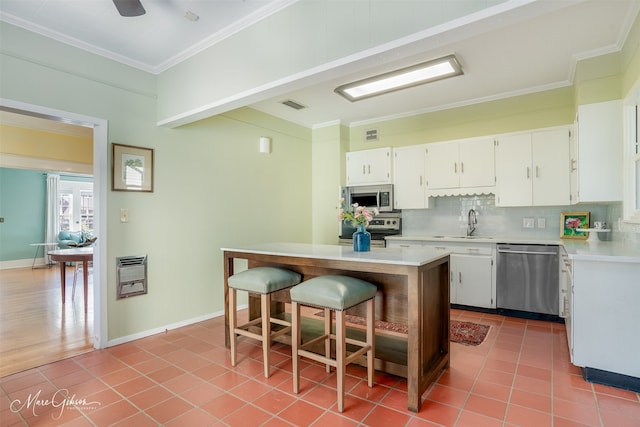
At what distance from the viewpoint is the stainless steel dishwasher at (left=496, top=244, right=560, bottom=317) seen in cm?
354

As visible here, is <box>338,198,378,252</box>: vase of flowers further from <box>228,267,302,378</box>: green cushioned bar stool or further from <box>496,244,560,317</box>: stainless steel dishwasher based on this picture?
<box>496,244,560,317</box>: stainless steel dishwasher

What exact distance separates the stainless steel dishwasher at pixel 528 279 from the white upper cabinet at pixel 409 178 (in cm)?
124

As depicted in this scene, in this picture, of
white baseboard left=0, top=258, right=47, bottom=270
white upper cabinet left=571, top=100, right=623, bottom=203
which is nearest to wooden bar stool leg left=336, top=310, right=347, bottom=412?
white upper cabinet left=571, top=100, right=623, bottom=203

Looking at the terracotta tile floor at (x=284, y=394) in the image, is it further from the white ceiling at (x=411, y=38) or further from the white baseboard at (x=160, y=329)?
the white ceiling at (x=411, y=38)

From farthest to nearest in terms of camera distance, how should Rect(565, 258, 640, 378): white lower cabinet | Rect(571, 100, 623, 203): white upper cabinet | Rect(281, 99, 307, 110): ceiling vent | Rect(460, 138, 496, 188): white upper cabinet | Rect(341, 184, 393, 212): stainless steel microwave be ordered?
1. Rect(341, 184, 393, 212): stainless steel microwave
2. Rect(281, 99, 307, 110): ceiling vent
3. Rect(460, 138, 496, 188): white upper cabinet
4. Rect(571, 100, 623, 203): white upper cabinet
5. Rect(565, 258, 640, 378): white lower cabinet

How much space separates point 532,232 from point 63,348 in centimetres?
525

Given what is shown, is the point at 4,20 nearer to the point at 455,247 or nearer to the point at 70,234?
the point at 455,247

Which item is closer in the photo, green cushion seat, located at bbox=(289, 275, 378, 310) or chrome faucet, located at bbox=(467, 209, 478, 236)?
green cushion seat, located at bbox=(289, 275, 378, 310)

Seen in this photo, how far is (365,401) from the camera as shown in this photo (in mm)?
2092

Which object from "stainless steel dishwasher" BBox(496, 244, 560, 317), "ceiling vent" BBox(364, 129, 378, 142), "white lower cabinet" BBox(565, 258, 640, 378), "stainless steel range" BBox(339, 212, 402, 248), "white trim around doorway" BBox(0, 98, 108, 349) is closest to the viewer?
"white lower cabinet" BBox(565, 258, 640, 378)

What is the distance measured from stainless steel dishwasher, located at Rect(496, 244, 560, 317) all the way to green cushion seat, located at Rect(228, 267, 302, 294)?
2.56 m

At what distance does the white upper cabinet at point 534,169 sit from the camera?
12.1 feet

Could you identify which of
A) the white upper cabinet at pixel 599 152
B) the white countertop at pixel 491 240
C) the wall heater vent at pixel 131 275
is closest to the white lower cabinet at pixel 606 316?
the white upper cabinet at pixel 599 152

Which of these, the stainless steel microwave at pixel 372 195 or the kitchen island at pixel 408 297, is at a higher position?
the stainless steel microwave at pixel 372 195
